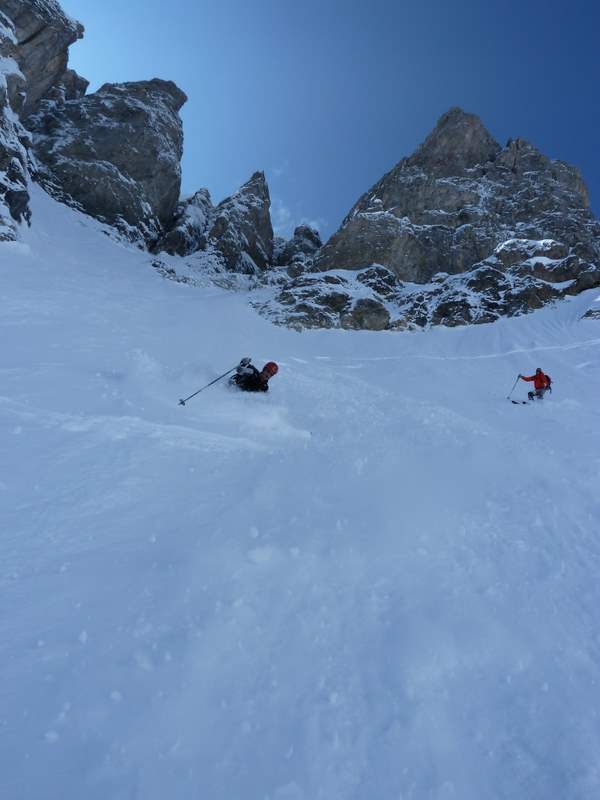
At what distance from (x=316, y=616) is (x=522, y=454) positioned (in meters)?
7.53

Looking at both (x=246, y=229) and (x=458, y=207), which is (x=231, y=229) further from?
(x=458, y=207)

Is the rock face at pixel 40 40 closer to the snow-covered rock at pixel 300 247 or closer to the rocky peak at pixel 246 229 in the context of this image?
the rocky peak at pixel 246 229

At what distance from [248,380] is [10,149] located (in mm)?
32595

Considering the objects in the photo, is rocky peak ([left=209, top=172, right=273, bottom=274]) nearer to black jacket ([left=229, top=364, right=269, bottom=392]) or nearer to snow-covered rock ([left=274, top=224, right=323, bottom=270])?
snow-covered rock ([left=274, top=224, right=323, bottom=270])

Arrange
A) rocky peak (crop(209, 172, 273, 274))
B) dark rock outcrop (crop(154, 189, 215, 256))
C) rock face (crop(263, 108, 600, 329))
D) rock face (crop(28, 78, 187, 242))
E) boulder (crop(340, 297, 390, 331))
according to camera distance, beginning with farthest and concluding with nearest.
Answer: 1. rocky peak (crop(209, 172, 273, 274))
2. dark rock outcrop (crop(154, 189, 215, 256))
3. rock face (crop(28, 78, 187, 242))
4. rock face (crop(263, 108, 600, 329))
5. boulder (crop(340, 297, 390, 331))

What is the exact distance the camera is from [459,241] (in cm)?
5700

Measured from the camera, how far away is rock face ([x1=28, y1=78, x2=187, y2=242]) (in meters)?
49.4

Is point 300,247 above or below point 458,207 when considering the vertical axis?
below

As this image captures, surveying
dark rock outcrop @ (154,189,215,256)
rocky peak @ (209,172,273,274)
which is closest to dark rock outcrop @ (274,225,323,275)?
rocky peak @ (209,172,273,274)

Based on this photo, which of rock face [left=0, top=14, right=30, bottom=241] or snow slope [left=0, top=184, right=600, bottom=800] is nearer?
snow slope [left=0, top=184, right=600, bottom=800]

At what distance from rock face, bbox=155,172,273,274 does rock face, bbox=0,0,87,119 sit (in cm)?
1924

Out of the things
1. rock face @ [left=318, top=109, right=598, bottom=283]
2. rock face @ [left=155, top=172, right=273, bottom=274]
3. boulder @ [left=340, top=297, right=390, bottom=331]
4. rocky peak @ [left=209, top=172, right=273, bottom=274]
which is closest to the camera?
boulder @ [left=340, top=297, right=390, bottom=331]

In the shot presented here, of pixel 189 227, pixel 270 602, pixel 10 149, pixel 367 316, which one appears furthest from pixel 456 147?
pixel 270 602

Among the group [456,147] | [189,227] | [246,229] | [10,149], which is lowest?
[189,227]
